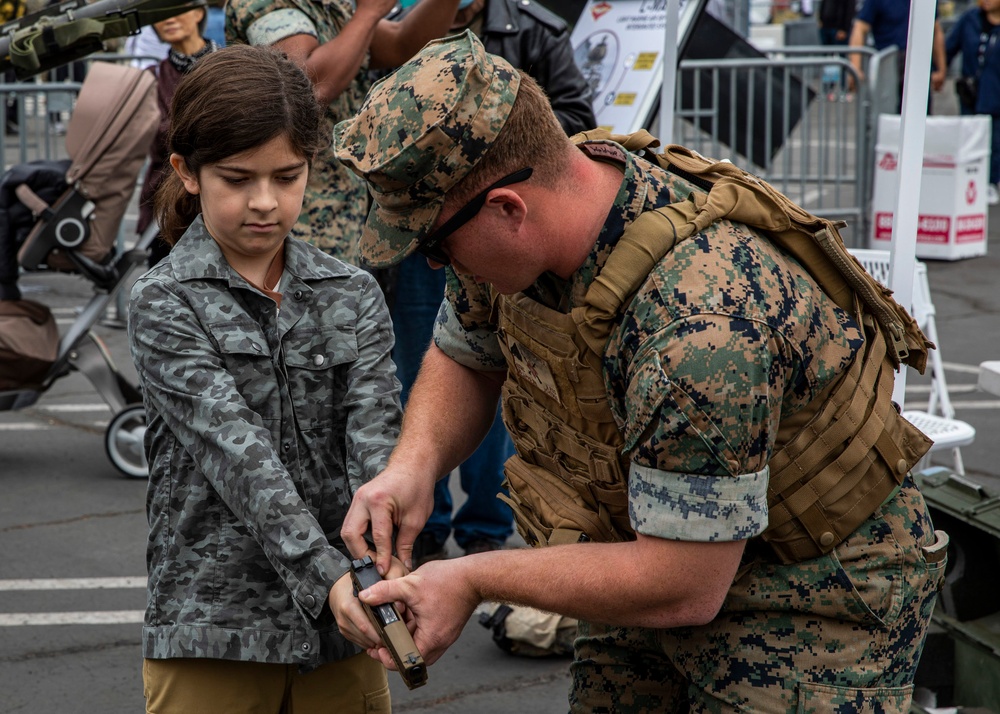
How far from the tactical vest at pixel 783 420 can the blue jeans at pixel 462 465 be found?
6.69ft

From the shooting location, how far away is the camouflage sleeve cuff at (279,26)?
3727 mm

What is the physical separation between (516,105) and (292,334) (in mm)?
756

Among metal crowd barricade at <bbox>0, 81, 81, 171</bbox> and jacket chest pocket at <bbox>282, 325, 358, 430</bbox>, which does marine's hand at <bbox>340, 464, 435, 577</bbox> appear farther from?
metal crowd barricade at <bbox>0, 81, 81, 171</bbox>

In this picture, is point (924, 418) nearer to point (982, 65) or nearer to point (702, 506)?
point (702, 506)

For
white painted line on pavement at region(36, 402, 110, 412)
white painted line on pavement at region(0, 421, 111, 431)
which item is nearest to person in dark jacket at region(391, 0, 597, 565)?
white painted line on pavement at region(0, 421, 111, 431)

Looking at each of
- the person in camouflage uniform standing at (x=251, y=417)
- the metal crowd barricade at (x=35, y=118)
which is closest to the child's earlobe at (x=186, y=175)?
the person in camouflage uniform standing at (x=251, y=417)

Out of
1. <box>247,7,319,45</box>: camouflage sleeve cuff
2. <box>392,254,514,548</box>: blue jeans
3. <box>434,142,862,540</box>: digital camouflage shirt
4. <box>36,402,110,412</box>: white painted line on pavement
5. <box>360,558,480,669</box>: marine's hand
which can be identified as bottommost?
<box>36,402,110,412</box>: white painted line on pavement

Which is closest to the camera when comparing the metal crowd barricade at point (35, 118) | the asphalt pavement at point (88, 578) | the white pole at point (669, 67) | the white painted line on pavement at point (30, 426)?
the white pole at point (669, 67)

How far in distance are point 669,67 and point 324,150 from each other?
1065 mm

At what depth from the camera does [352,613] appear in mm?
1993

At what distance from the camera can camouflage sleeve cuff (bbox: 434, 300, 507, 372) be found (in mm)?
2373

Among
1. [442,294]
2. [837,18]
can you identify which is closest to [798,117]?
[442,294]

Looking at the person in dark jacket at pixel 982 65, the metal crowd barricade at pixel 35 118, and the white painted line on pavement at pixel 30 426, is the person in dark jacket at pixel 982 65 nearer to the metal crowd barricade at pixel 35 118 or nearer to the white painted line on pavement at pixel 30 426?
the metal crowd barricade at pixel 35 118

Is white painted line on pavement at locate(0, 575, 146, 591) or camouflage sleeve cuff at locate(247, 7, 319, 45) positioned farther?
white painted line on pavement at locate(0, 575, 146, 591)
